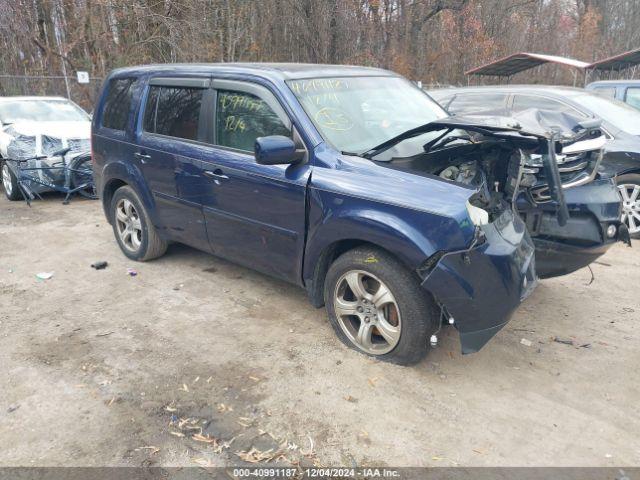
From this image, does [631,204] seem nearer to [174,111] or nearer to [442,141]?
[442,141]

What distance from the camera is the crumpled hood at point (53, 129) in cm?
813

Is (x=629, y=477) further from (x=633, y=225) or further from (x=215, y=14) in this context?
(x=215, y=14)

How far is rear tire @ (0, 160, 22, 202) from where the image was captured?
817 cm

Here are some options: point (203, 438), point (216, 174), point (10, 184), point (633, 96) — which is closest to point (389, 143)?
point (216, 174)

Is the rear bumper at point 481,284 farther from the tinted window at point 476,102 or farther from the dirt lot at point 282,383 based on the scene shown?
the tinted window at point 476,102

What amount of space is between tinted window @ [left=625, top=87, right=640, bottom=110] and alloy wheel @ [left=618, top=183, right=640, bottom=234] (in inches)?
124

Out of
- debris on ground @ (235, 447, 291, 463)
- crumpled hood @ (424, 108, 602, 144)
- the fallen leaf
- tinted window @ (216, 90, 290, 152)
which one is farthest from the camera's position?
tinted window @ (216, 90, 290, 152)

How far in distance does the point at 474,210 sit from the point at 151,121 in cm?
316

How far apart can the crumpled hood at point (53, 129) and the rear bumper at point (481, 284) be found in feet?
24.3

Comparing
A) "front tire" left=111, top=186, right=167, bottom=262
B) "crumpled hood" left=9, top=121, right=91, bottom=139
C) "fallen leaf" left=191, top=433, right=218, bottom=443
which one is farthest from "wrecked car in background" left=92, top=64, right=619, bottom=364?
"crumpled hood" left=9, top=121, right=91, bottom=139

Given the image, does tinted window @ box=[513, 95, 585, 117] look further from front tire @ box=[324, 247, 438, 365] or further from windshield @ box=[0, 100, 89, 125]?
windshield @ box=[0, 100, 89, 125]

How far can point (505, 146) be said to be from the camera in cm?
342

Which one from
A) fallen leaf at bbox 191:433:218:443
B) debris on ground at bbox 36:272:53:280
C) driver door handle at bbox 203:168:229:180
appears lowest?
fallen leaf at bbox 191:433:218:443

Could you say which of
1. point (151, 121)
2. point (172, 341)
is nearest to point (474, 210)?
point (172, 341)
